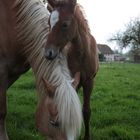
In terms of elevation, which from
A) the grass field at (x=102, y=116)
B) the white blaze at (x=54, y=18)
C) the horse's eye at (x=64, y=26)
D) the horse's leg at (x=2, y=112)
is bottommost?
the grass field at (x=102, y=116)

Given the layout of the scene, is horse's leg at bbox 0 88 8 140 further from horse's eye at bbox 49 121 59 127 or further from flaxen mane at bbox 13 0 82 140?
horse's eye at bbox 49 121 59 127

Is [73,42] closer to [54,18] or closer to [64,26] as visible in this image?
[64,26]

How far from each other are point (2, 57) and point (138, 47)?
4448 centimetres

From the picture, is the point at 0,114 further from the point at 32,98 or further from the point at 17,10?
the point at 32,98

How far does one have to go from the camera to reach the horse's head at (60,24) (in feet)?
13.2

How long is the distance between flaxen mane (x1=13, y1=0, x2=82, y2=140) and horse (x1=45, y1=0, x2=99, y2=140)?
0.45 ft

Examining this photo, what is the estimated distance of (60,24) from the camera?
13.7 ft

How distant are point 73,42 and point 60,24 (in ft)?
1.98

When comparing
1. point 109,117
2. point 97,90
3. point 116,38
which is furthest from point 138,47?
point 109,117

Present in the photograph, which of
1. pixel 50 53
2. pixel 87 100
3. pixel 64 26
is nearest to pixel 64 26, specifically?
pixel 64 26

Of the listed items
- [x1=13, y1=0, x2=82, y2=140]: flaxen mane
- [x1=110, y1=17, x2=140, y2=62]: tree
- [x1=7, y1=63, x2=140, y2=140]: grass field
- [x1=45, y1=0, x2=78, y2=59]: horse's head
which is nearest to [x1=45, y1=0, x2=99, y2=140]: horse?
[x1=45, y1=0, x2=78, y2=59]: horse's head

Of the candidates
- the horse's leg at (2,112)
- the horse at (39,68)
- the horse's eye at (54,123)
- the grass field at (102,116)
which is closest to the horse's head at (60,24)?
the horse at (39,68)

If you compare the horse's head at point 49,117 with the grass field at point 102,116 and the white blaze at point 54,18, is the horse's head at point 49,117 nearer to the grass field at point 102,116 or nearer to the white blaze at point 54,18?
the white blaze at point 54,18

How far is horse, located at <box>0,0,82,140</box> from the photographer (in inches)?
132
